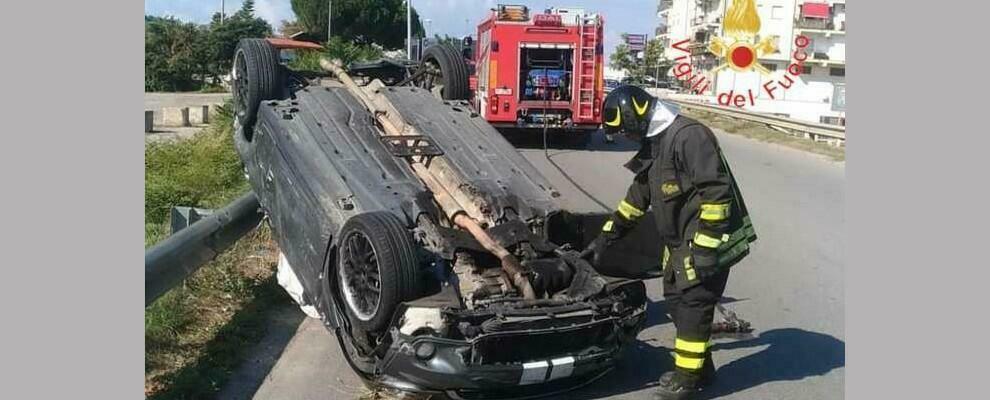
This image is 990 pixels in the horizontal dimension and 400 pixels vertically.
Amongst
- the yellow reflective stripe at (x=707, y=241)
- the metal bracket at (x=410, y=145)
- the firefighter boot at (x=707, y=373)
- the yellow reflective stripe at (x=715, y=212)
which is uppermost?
the metal bracket at (x=410, y=145)

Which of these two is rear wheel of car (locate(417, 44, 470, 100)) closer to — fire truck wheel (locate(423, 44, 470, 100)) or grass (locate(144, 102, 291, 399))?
fire truck wheel (locate(423, 44, 470, 100))

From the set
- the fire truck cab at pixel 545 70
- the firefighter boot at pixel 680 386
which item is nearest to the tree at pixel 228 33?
the fire truck cab at pixel 545 70

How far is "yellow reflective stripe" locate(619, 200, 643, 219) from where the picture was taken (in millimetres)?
5191

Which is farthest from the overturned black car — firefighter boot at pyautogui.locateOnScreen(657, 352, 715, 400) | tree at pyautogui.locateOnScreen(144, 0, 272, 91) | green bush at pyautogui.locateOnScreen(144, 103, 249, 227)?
tree at pyautogui.locateOnScreen(144, 0, 272, 91)

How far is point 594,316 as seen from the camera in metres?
4.41

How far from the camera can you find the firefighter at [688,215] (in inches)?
175

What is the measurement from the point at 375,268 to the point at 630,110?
1591 mm

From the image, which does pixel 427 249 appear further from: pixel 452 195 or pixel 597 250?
pixel 597 250

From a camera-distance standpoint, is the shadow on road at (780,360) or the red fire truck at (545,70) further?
the red fire truck at (545,70)

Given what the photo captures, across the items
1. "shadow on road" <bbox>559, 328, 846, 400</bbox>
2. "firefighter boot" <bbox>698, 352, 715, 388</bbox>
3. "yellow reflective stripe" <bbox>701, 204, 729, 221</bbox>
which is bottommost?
"shadow on road" <bbox>559, 328, 846, 400</bbox>

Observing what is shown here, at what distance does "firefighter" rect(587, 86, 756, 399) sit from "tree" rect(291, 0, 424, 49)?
59.6m

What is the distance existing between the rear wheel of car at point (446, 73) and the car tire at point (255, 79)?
1499 mm

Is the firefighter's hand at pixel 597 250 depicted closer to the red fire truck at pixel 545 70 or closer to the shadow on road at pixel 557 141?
the red fire truck at pixel 545 70

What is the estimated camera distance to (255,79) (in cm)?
684
